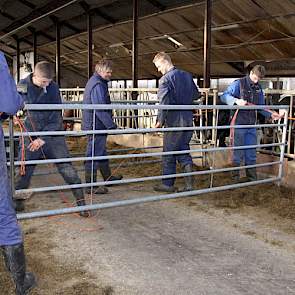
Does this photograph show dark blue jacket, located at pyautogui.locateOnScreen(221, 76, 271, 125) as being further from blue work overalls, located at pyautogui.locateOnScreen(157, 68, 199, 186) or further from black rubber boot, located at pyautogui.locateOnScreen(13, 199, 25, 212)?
black rubber boot, located at pyautogui.locateOnScreen(13, 199, 25, 212)

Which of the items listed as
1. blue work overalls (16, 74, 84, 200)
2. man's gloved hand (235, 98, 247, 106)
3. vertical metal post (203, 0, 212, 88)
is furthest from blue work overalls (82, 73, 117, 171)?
vertical metal post (203, 0, 212, 88)

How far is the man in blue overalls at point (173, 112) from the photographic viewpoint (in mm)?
5047

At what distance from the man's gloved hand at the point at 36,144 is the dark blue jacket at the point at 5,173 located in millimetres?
1410

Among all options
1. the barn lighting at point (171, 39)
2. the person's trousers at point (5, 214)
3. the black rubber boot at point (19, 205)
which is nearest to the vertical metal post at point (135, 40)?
the barn lighting at point (171, 39)

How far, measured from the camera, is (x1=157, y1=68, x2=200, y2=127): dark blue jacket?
503cm

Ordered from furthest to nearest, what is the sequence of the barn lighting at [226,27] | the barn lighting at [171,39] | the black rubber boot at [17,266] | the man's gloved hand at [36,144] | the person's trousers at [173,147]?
the barn lighting at [171,39] → the barn lighting at [226,27] → the person's trousers at [173,147] → the man's gloved hand at [36,144] → the black rubber boot at [17,266]

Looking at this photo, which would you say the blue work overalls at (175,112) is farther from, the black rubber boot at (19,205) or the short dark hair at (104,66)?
the black rubber boot at (19,205)

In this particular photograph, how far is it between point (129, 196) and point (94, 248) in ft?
5.45

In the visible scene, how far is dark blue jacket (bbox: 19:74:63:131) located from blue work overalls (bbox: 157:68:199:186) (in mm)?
A: 1312

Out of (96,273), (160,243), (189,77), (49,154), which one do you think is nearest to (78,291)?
(96,273)

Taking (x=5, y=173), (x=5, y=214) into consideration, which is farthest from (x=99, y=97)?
(x=5, y=214)

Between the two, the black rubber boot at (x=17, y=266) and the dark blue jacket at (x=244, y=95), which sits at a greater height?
the dark blue jacket at (x=244, y=95)

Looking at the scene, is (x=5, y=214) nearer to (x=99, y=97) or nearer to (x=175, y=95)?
(x=99, y=97)

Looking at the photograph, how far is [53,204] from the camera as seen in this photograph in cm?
469
